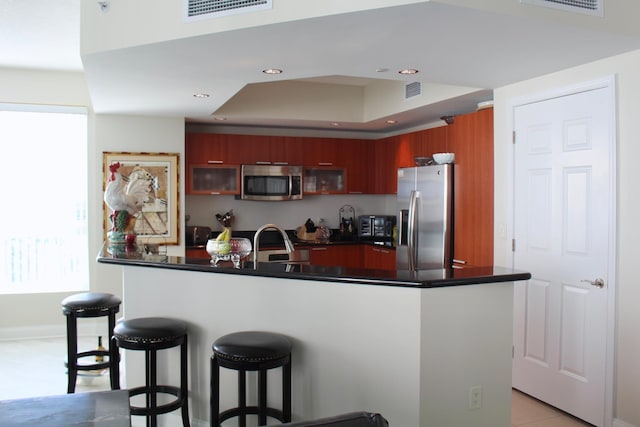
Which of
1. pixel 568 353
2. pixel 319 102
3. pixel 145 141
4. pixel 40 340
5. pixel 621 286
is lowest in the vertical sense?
pixel 40 340

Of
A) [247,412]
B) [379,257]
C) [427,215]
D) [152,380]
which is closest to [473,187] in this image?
[427,215]

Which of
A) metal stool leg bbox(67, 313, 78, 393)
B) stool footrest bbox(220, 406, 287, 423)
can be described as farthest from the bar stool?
stool footrest bbox(220, 406, 287, 423)

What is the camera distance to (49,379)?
455 cm

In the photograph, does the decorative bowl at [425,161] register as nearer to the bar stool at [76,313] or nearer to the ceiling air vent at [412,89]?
the ceiling air vent at [412,89]

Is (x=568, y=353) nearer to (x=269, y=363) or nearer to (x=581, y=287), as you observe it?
(x=581, y=287)

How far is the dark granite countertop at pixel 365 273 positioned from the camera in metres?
2.70

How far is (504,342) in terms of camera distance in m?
2.92

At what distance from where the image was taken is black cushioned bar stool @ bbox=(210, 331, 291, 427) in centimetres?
262

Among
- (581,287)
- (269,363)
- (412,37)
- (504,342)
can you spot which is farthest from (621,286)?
(269,363)

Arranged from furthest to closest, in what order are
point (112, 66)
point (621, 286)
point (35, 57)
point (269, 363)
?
point (35, 57) → point (112, 66) → point (621, 286) → point (269, 363)

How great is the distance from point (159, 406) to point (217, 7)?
2220 mm

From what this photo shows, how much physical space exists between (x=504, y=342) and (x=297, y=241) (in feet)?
13.8

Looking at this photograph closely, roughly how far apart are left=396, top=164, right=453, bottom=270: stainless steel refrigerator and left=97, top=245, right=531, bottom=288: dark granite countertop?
6.83 feet

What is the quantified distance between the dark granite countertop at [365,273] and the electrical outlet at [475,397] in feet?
1.86
